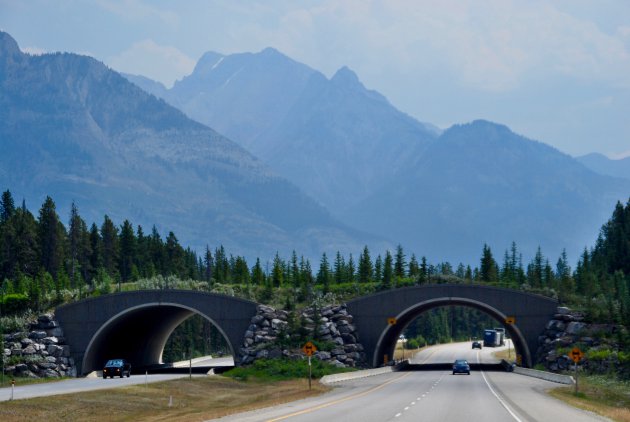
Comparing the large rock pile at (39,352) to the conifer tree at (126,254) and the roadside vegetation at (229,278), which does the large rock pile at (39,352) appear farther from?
the conifer tree at (126,254)

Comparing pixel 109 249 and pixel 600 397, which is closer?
pixel 600 397

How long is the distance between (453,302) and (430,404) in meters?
46.0

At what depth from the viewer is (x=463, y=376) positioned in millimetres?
81125

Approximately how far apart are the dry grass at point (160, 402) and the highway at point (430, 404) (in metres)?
2.74

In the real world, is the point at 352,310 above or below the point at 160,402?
above

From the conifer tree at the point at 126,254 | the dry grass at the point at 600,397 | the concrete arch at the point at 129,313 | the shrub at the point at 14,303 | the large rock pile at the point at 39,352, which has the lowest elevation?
the dry grass at the point at 600,397

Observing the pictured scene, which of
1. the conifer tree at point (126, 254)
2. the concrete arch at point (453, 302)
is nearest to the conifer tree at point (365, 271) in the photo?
the concrete arch at point (453, 302)

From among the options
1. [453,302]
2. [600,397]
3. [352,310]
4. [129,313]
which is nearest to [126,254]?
[129,313]

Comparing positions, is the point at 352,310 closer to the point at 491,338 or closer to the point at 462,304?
the point at 462,304

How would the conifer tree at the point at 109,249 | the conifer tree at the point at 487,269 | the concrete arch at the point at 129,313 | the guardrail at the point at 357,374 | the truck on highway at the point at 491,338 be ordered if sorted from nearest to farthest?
the guardrail at the point at 357,374 → the concrete arch at the point at 129,313 → the conifer tree at the point at 487,269 → the conifer tree at the point at 109,249 → the truck on highway at the point at 491,338

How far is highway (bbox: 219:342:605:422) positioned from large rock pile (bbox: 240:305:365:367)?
47.6 feet

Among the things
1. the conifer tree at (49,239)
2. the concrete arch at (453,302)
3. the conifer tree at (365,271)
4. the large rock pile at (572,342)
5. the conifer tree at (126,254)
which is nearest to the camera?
the large rock pile at (572,342)

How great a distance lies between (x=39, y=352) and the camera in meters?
85.9

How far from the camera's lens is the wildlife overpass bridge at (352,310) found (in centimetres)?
8756
